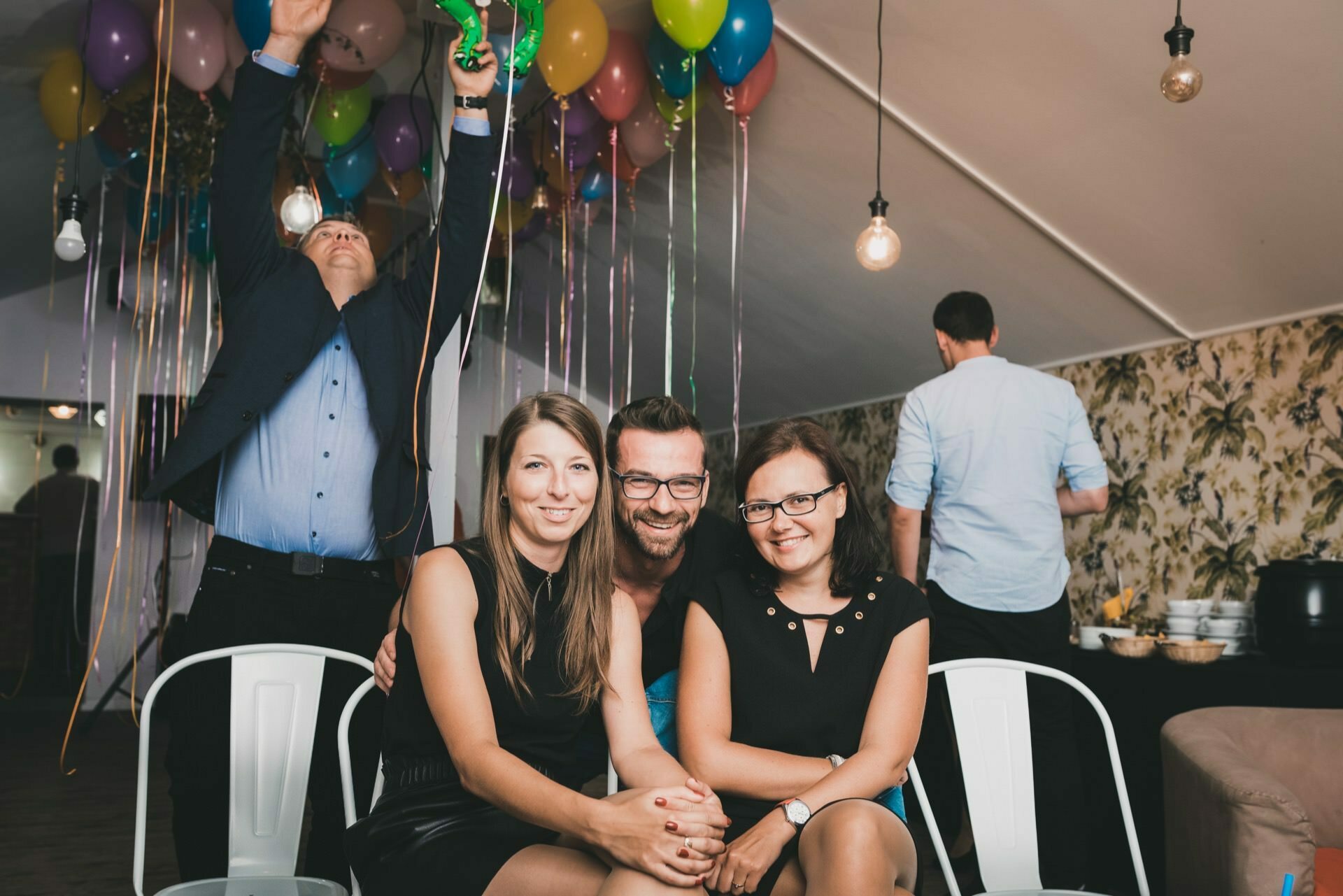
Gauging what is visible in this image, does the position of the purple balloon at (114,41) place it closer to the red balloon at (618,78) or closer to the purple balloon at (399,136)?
the purple balloon at (399,136)

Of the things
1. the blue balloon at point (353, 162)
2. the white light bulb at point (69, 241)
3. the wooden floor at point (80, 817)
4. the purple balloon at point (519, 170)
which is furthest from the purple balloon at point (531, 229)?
the wooden floor at point (80, 817)

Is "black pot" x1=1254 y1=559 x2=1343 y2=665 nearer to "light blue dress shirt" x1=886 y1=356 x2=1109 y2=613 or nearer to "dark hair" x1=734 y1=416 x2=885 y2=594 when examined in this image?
"light blue dress shirt" x1=886 y1=356 x2=1109 y2=613

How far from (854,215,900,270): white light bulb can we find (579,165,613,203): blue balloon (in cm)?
141

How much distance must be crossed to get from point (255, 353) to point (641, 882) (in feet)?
3.54

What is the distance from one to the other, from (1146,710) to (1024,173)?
166cm

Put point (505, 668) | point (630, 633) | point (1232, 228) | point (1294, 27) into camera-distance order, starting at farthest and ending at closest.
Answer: point (1232, 228)
point (1294, 27)
point (630, 633)
point (505, 668)

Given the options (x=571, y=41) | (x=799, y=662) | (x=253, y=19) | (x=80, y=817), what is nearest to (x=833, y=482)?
(x=799, y=662)

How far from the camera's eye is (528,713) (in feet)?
4.60

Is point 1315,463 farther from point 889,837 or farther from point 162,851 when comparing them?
point 162,851

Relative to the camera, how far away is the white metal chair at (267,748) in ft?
5.35

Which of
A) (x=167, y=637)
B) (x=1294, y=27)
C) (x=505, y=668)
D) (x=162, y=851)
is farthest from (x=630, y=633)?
(x=167, y=637)

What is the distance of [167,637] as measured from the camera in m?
5.36

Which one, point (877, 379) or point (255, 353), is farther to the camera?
point (877, 379)

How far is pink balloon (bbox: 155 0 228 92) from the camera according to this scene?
117 inches
